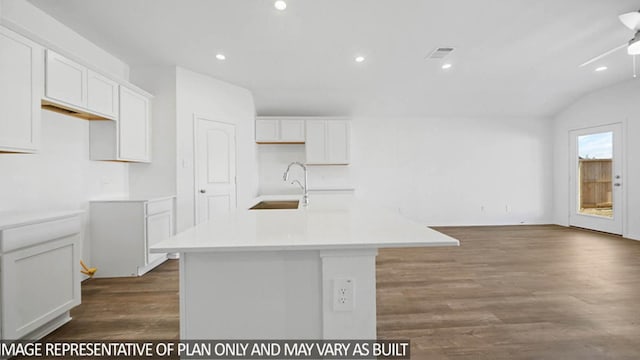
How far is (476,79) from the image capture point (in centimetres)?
466

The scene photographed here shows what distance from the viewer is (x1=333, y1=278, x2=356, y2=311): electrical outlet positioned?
3.96 feet

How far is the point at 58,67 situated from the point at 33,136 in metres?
0.64

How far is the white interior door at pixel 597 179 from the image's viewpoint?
4898mm

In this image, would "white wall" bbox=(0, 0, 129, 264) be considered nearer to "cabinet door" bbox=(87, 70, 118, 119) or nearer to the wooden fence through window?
"cabinet door" bbox=(87, 70, 118, 119)

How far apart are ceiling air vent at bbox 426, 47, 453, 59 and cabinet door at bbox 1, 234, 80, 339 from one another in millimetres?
4311

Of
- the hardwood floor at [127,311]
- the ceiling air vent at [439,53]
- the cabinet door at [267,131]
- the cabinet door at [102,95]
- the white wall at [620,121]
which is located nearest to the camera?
the hardwood floor at [127,311]

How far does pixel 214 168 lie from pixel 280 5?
8.40ft

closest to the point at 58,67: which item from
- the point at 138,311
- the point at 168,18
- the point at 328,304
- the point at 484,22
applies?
the point at 168,18

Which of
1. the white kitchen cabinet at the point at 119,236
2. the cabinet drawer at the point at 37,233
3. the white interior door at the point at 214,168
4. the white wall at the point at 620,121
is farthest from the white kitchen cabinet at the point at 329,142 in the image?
the white wall at the point at 620,121

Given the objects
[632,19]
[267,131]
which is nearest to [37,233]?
[267,131]

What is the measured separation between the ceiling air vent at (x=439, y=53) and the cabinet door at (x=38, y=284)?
4.31 m

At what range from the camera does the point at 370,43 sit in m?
3.47

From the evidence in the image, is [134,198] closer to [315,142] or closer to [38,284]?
[38,284]

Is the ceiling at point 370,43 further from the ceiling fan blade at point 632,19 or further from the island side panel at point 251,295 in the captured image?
the island side panel at point 251,295
